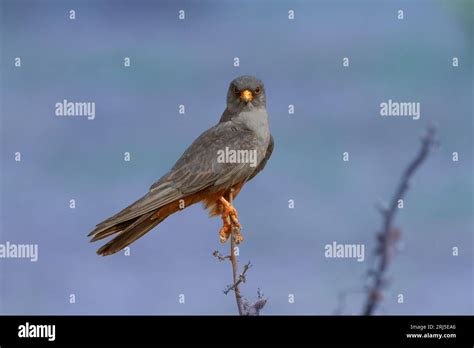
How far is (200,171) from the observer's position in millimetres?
7109

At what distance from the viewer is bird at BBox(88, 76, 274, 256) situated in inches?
255

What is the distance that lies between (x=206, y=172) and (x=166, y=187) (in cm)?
50

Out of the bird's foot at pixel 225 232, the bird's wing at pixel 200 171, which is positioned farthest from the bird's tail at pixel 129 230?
the bird's foot at pixel 225 232

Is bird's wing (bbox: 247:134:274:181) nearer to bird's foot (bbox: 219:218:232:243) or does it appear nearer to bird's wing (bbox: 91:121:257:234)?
bird's wing (bbox: 91:121:257:234)

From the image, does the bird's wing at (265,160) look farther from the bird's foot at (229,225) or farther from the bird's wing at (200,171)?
the bird's foot at (229,225)

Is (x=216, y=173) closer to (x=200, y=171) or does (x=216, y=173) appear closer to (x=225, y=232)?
(x=200, y=171)

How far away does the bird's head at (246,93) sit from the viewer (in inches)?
290

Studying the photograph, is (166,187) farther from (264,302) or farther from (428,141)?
(428,141)

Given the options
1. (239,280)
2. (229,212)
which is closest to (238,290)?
(239,280)

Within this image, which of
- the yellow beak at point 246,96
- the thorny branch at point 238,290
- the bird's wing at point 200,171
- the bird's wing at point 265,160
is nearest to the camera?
the thorny branch at point 238,290

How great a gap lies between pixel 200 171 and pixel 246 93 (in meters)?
1.06

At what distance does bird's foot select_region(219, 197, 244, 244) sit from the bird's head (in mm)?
1284

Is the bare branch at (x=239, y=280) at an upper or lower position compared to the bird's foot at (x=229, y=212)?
lower
